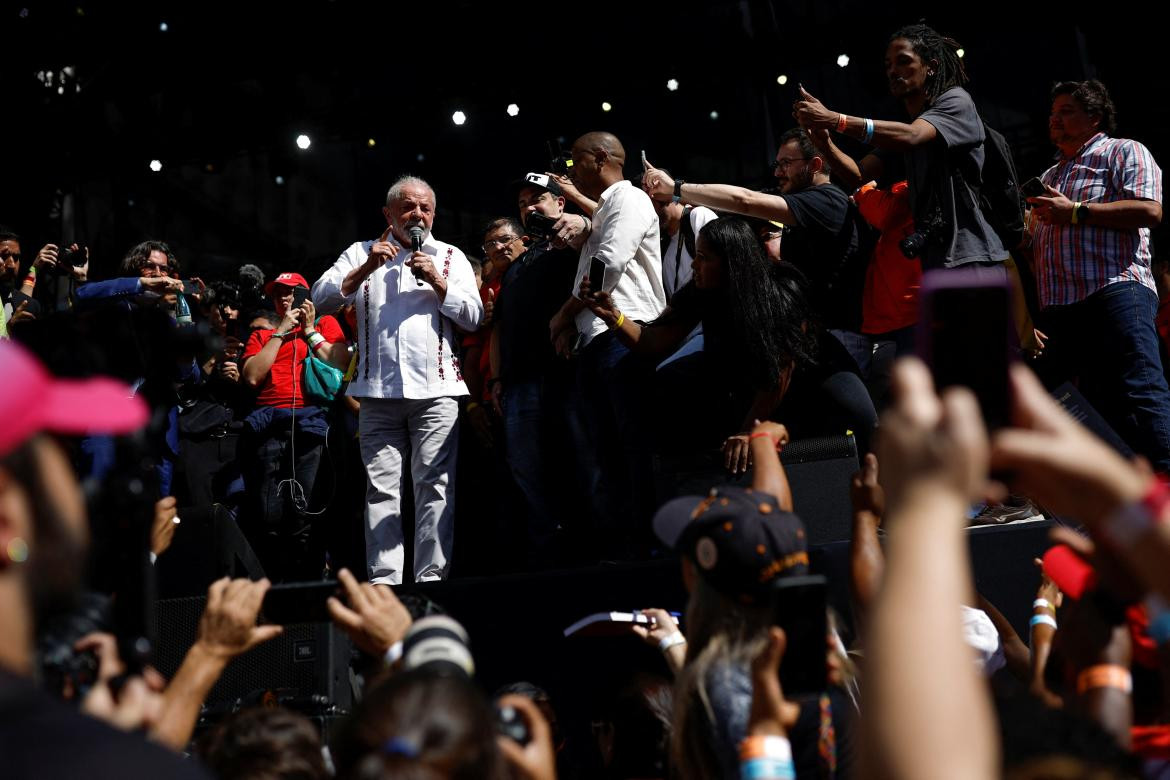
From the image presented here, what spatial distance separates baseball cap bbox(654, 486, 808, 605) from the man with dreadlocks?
2.23 m

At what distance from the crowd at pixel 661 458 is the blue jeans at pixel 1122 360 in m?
0.01

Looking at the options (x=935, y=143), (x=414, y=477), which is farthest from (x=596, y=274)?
(x=935, y=143)

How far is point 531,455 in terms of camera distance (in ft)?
16.0

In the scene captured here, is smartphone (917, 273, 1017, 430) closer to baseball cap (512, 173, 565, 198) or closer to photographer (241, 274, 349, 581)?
baseball cap (512, 173, 565, 198)

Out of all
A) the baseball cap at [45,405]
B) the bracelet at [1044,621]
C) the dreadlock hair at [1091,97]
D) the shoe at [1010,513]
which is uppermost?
the dreadlock hair at [1091,97]

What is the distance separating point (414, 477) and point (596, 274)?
1208 mm

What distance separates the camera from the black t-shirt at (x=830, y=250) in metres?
4.70

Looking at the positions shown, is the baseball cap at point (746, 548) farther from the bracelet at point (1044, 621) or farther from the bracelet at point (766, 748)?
the bracelet at point (1044, 621)

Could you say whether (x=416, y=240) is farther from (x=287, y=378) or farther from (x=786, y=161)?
(x=786, y=161)

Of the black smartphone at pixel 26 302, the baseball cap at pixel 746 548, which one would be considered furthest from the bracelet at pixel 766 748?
the black smartphone at pixel 26 302

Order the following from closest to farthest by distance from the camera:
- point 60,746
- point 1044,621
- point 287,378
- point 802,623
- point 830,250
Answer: point 60,746
point 802,623
point 1044,621
point 830,250
point 287,378

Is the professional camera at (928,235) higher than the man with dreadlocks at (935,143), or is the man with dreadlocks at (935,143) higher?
the man with dreadlocks at (935,143)

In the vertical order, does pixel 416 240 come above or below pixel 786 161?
below

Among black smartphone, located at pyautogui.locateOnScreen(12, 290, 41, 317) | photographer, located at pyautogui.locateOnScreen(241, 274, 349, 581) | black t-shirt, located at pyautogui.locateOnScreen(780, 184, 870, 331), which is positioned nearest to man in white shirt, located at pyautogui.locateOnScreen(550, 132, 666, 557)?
black t-shirt, located at pyautogui.locateOnScreen(780, 184, 870, 331)
